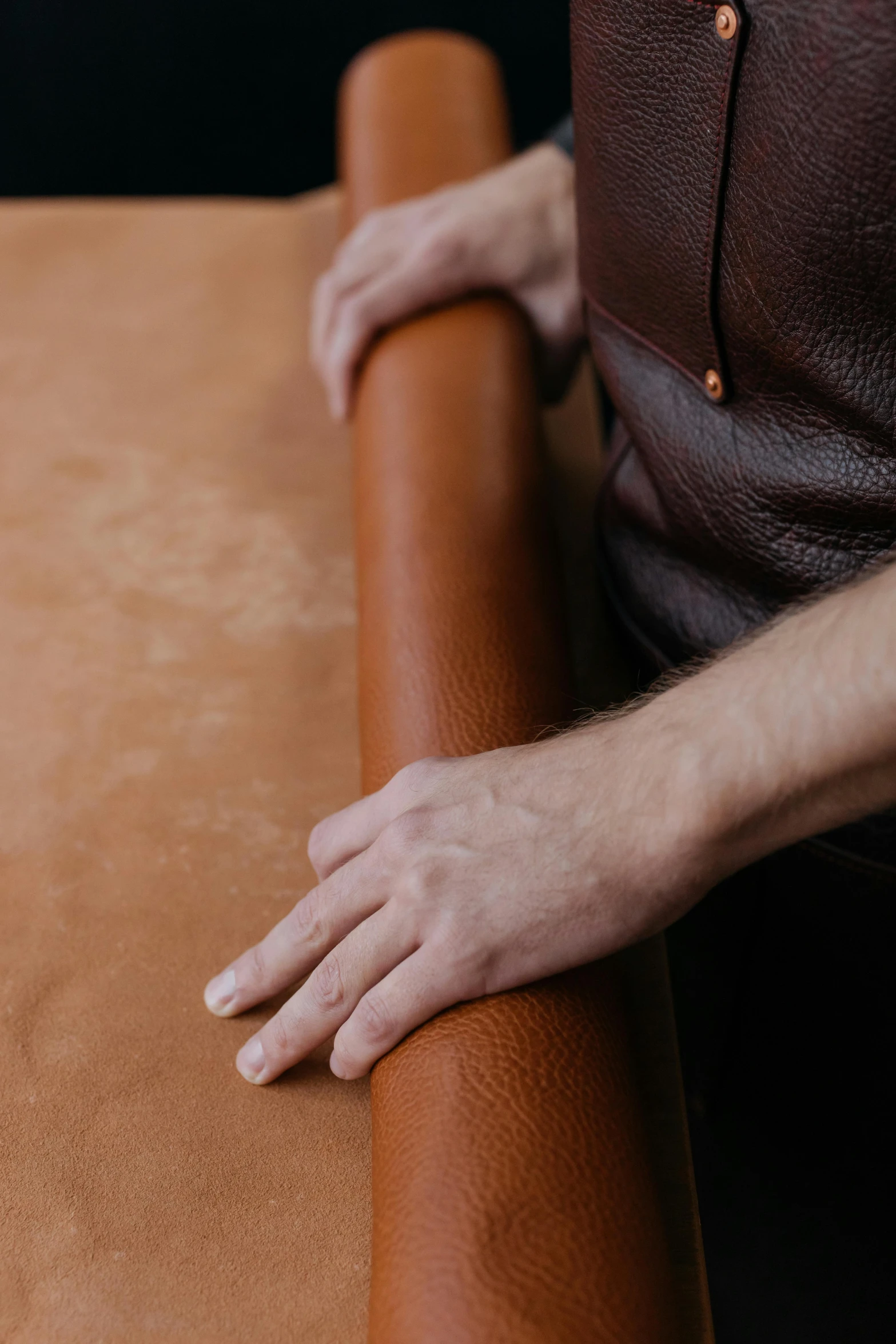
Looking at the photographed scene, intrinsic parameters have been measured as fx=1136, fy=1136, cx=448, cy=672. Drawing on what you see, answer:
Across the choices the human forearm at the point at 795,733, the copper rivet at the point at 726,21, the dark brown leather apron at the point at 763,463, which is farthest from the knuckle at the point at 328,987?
the copper rivet at the point at 726,21

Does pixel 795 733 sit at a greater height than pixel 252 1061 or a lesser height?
greater

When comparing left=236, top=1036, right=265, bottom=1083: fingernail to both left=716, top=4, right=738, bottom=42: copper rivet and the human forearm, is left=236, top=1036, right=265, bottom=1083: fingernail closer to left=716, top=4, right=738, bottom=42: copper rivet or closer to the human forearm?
the human forearm

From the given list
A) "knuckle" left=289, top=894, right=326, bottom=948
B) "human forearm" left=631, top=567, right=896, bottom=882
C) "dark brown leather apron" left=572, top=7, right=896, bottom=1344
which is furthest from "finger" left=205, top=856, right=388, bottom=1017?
"dark brown leather apron" left=572, top=7, right=896, bottom=1344

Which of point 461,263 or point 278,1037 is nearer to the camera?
point 278,1037

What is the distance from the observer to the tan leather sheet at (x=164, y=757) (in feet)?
1.71

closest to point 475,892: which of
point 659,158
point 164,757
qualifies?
point 164,757

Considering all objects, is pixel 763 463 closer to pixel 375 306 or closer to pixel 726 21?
pixel 726 21

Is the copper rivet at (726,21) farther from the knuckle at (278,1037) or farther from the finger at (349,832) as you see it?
the knuckle at (278,1037)

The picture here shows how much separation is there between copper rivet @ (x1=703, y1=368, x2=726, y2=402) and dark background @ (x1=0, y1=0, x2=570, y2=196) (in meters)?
1.60

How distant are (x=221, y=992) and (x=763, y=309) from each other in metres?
0.46

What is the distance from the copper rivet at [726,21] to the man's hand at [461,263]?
37 cm

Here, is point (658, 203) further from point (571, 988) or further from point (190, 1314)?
point (190, 1314)

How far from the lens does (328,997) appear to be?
552mm

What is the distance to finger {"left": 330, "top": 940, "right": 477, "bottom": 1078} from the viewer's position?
52 centimetres
